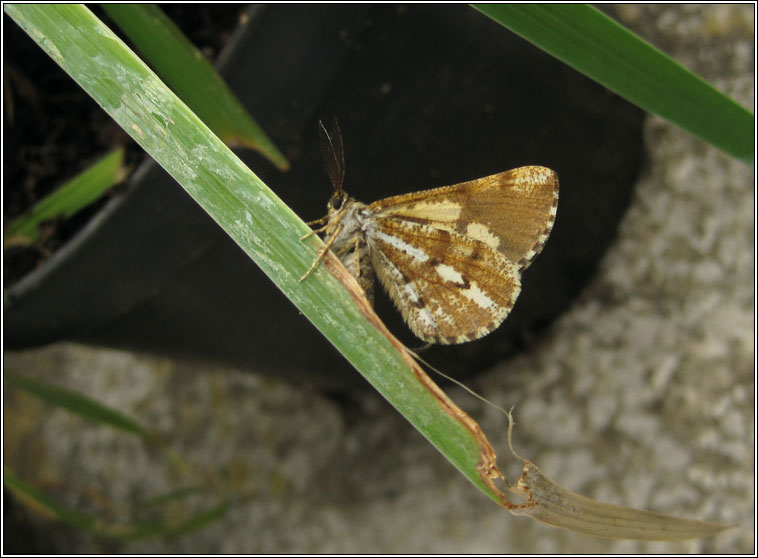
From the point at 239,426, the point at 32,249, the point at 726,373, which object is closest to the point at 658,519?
the point at 726,373

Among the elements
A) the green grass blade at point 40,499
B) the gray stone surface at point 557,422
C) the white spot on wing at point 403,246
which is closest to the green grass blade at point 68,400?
the green grass blade at point 40,499

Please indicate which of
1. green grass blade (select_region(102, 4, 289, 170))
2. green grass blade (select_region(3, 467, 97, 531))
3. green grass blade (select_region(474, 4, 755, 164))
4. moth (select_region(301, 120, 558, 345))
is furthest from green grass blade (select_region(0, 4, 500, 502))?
green grass blade (select_region(3, 467, 97, 531))

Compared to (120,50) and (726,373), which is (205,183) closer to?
(120,50)

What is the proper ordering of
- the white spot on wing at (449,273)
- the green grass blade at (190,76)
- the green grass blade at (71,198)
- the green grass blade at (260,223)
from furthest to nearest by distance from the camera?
1. the green grass blade at (71,198)
2. the green grass blade at (190,76)
3. the white spot on wing at (449,273)
4. the green grass blade at (260,223)

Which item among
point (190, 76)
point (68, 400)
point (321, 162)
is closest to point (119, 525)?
point (68, 400)

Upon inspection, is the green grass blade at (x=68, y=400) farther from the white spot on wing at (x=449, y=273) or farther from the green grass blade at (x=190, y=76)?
the white spot on wing at (x=449, y=273)

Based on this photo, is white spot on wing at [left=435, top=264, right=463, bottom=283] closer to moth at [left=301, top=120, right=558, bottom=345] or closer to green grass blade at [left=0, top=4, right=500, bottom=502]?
moth at [left=301, top=120, right=558, bottom=345]

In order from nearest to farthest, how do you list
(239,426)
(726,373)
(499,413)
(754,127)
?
(754,127) → (726,373) → (499,413) → (239,426)
